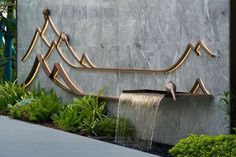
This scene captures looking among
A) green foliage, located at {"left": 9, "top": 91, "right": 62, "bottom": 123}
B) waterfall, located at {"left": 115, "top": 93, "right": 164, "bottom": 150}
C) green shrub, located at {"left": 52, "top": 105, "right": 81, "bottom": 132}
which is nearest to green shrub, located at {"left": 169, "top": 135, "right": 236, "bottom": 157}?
waterfall, located at {"left": 115, "top": 93, "right": 164, "bottom": 150}

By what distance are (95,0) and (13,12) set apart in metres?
10.00

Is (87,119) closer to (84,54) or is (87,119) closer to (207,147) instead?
(84,54)

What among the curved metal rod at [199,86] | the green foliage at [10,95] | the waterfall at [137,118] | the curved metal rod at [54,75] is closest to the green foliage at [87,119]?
the waterfall at [137,118]

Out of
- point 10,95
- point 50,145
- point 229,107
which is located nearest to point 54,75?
point 10,95

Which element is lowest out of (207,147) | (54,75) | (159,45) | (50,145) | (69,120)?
(50,145)

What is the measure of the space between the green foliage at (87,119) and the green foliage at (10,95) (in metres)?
3.23

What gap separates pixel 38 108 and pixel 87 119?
7.24 ft

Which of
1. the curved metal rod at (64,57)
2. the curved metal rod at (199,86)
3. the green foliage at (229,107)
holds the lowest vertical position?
the green foliage at (229,107)

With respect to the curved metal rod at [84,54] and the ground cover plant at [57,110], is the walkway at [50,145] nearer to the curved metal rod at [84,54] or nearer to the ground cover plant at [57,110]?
the ground cover plant at [57,110]

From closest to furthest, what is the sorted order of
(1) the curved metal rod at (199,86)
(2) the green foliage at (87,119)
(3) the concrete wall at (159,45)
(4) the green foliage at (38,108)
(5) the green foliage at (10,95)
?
(3) the concrete wall at (159,45) → (1) the curved metal rod at (199,86) → (2) the green foliage at (87,119) → (4) the green foliage at (38,108) → (5) the green foliage at (10,95)

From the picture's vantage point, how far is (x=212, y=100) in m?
11.2

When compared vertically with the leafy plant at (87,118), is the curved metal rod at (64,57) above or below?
above

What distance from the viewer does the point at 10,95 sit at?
17.9 m

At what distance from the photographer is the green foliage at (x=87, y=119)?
1355cm
